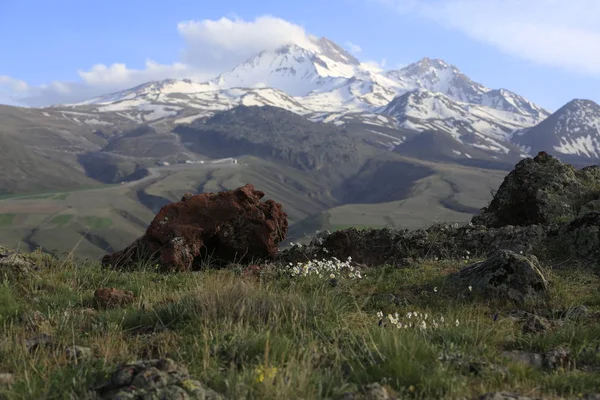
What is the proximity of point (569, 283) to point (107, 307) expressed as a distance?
7266mm

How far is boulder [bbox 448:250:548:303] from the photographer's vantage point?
7.85m

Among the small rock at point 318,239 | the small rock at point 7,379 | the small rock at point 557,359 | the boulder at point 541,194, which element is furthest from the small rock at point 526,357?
the boulder at point 541,194

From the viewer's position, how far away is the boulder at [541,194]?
14.3 metres

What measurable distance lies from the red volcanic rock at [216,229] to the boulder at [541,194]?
6397 mm

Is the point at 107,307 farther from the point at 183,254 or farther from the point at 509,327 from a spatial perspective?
the point at 509,327

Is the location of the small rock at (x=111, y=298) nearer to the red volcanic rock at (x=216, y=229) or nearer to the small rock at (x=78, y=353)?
the small rock at (x=78, y=353)

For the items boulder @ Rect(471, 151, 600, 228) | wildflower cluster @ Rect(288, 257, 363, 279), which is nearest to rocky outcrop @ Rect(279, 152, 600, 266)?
boulder @ Rect(471, 151, 600, 228)

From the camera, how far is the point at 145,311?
661cm

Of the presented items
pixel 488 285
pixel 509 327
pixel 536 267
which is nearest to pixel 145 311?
pixel 509 327

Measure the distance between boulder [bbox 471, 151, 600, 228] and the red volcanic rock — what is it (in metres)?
6.40

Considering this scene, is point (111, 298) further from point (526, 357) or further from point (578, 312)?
point (578, 312)

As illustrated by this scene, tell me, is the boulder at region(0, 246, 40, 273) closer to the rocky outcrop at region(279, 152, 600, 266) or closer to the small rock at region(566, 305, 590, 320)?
the rocky outcrop at region(279, 152, 600, 266)

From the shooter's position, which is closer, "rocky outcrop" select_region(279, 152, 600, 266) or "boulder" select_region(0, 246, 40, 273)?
"boulder" select_region(0, 246, 40, 273)

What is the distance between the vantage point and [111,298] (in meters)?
7.39
